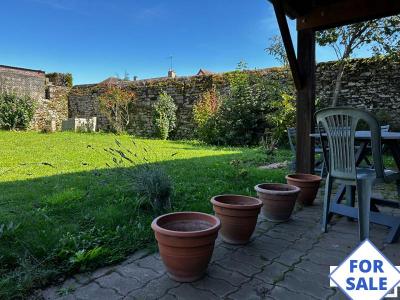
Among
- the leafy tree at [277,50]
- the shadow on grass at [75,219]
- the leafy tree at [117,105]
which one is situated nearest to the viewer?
the shadow on grass at [75,219]

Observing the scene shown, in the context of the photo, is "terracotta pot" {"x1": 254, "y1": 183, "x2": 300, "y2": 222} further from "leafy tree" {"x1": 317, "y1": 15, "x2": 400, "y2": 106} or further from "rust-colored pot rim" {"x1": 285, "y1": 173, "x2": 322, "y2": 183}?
"leafy tree" {"x1": 317, "y1": 15, "x2": 400, "y2": 106}

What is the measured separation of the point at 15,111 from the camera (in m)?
11.8

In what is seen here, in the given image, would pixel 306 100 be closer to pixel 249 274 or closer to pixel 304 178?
pixel 304 178

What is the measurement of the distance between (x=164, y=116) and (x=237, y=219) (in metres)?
9.85

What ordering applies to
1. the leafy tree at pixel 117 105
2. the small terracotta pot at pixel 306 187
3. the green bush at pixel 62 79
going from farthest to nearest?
1. the green bush at pixel 62 79
2. the leafy tree at pixel 117 105
3. the small terracotta pot at pixel 306 187

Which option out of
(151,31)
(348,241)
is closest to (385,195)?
(348,241)

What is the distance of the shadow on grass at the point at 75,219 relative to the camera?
1.96m

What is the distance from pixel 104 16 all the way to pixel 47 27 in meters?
3.99

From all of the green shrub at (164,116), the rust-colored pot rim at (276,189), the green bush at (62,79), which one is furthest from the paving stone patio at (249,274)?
the green bush at (62,79)

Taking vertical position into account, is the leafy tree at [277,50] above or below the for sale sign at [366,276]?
above

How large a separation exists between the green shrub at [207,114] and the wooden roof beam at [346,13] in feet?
21.6

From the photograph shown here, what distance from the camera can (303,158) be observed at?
13.6 ft

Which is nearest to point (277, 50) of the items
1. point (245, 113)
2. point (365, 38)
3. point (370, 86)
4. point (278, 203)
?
point (245, 113)

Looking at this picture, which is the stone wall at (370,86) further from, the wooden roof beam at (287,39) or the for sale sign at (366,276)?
the for sale sign at (366,276)
